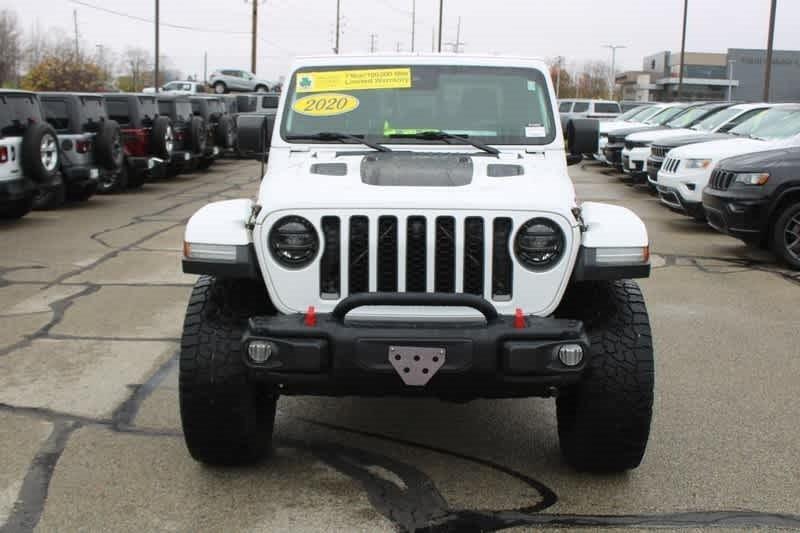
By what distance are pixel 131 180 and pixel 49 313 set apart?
1118 centimetres

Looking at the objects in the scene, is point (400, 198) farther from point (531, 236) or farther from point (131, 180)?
point (131, 180)

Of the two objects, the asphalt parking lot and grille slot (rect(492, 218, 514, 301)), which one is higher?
grille slot (rect(492, 218, 514, 301))

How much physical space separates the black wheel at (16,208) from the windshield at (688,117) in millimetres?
11937

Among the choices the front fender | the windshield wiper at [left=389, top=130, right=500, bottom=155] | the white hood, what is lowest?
the front fender

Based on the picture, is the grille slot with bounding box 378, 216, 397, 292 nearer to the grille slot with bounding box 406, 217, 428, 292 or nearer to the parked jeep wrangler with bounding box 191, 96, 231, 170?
the grille slot with bounding box 406, 217, 428, 292

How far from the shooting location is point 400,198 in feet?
13.9

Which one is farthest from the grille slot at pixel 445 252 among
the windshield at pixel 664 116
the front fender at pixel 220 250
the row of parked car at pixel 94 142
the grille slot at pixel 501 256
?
the windshield at pixel 664 116

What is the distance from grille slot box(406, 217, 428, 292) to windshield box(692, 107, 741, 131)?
1368 cm

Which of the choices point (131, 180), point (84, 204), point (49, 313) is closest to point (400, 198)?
point (49, 313)

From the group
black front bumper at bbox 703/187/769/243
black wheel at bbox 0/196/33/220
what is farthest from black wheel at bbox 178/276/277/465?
black wheel at bbox 0/196/33/220

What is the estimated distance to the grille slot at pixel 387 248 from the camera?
13.7ft

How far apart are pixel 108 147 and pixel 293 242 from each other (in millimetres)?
12240

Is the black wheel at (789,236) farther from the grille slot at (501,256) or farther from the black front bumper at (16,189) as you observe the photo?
the black front bumper at (16,189)

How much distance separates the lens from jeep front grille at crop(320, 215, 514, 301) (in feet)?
13.6
